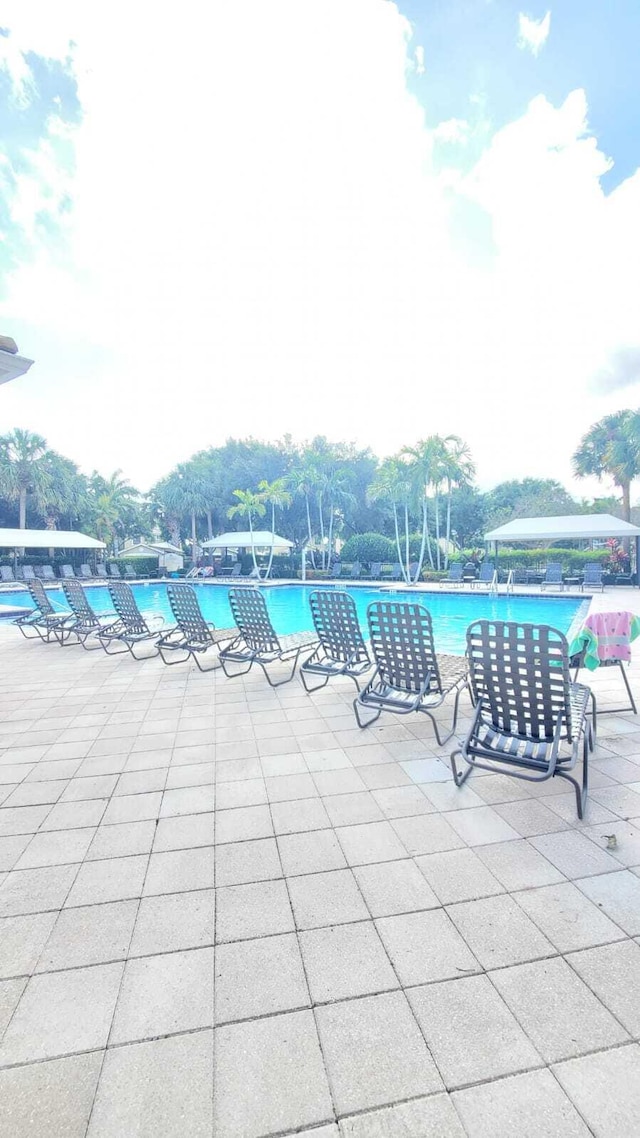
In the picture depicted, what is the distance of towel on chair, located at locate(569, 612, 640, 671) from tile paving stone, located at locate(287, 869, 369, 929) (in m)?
2.94

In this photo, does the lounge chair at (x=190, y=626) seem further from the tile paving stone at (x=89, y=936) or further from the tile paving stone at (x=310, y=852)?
the tile paving stone at (x=89, y=936)

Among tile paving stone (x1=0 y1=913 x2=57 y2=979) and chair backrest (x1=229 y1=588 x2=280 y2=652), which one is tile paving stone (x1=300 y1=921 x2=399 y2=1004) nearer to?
tile paving stone (x1=0 y1=913 x2=57 y2=979)

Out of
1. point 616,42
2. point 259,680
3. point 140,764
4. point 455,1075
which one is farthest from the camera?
point 616,42

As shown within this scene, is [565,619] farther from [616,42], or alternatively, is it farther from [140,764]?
[140,764]

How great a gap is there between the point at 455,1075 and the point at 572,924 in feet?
2.63

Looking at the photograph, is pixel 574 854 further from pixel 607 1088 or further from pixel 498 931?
pixel 607 1088

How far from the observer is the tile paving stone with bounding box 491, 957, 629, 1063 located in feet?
4.90

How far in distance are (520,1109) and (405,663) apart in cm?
262

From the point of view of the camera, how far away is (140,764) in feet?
11.6

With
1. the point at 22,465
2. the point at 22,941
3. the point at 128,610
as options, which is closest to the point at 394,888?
the point at 22,941

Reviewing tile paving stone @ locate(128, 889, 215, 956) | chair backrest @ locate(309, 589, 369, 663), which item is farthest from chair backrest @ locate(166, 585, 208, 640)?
tile paving stone @ locate(128, 889, 215, 956)

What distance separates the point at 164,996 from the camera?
1702 millimetres

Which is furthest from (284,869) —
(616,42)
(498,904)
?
(616,42)

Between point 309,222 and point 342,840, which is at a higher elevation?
point 309,222
